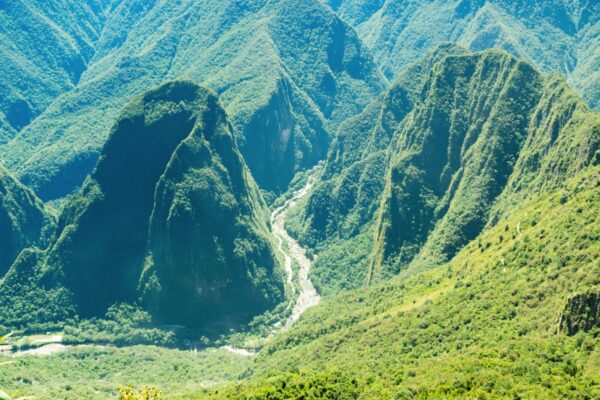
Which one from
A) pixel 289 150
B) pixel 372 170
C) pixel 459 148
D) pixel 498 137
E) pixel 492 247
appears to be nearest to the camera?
pixel 492 247

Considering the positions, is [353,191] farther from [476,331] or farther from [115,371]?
[476,331]

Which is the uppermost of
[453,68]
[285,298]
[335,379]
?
[453,68]

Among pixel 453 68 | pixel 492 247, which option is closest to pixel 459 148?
pixel 453 68

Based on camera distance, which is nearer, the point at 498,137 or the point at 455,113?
the point at 498,137

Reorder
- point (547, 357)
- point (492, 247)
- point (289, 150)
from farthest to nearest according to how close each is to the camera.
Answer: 1. point (289, 150)
2. point (492, 247)
3. point (547, 357)

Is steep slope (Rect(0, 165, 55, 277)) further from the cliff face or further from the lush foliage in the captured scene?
the cliff face

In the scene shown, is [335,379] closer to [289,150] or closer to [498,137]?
[498,137]

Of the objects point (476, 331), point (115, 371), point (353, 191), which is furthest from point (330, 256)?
point (476, 331)
